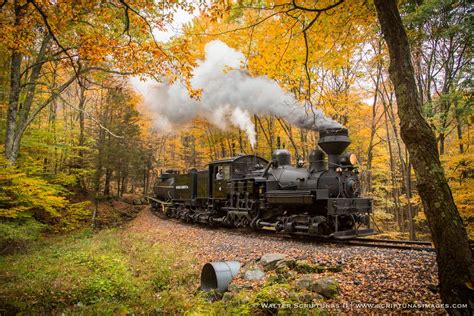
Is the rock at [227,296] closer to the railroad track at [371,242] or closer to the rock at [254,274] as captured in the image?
the rock at [254,274]

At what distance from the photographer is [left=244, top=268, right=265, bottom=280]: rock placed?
626 centimetres

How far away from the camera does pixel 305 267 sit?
20.5 feet

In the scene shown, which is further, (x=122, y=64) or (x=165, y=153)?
(x=165, y=153)

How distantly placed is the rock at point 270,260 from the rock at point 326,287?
1.63 metres

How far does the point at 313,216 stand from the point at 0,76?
12618 mm

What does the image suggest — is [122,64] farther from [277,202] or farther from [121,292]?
[277,202]

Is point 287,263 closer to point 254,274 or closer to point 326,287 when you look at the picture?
point 254,274

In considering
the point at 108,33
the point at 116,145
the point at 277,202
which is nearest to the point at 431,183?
the point at 277,202

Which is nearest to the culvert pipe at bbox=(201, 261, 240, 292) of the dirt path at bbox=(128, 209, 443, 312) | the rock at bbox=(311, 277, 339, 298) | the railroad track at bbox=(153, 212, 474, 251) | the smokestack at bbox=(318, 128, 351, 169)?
the dirt path at bbox=(128, 209, 443, 312)

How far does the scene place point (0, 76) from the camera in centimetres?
1172

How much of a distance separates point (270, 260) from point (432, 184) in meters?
4.07

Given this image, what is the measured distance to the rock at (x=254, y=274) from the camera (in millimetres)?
6259

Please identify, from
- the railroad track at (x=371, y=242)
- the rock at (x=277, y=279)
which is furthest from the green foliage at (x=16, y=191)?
the railroad track at (x=371, y=242)

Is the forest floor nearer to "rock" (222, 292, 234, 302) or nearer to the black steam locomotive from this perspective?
"rock" (222, 292, 234, 302)
